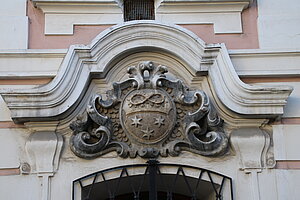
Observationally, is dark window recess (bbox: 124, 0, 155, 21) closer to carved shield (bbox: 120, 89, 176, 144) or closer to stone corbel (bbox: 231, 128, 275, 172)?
carved shield (bbox: 120, 89, 176, 144)

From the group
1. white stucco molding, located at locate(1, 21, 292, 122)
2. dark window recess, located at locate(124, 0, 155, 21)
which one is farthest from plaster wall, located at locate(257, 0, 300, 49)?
dark window recess, located at locate(124, 0, 155, 21)

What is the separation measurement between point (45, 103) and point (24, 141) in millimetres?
494

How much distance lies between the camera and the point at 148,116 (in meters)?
6.82

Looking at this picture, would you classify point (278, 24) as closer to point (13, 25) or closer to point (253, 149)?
point (253, 149)

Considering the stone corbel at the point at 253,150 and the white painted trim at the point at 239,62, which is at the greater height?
the white painted trim at the point at 239,62

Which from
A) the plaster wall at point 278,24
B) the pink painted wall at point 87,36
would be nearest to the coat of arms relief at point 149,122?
the pink painted wall at point 87,36

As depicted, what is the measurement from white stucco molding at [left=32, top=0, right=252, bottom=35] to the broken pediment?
44 centimetres

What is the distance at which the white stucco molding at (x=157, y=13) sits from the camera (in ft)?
24.3

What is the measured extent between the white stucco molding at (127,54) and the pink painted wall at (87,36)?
34 cm

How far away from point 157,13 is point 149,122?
1443 mm

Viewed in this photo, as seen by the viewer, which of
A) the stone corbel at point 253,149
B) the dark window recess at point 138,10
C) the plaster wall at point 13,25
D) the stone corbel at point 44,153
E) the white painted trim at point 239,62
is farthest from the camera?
the dark window recess at point 138,10

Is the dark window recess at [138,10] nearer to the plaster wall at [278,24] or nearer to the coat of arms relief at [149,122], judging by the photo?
the coat of arms relief at [149,122]

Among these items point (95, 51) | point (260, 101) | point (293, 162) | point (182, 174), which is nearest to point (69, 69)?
point (95, 51)

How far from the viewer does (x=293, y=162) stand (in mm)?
→ 6883
